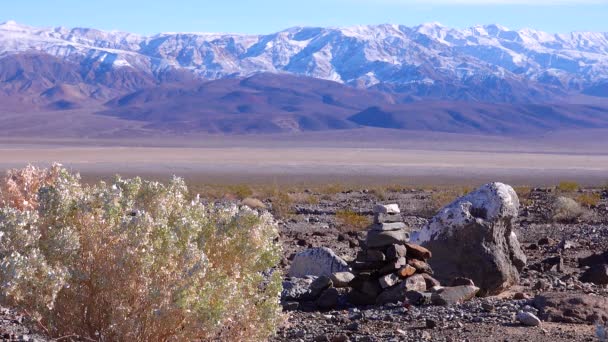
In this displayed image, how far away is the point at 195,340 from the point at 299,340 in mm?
2345

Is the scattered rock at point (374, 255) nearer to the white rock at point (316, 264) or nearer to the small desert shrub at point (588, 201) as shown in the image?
the white rock at point (316, 264)

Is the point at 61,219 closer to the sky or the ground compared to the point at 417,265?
closer to the sky

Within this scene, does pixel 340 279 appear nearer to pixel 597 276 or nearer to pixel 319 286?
pixel 319 286

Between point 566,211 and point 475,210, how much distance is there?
1099 cm

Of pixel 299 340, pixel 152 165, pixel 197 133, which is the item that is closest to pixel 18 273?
pixel 299 340

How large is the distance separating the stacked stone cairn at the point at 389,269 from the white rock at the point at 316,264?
178 cm

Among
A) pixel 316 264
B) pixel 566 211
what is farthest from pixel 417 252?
pixel 566 211

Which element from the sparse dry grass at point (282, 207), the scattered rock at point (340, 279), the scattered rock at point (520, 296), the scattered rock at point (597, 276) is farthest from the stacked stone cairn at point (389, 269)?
the sparse dry grass at point (282, 207)

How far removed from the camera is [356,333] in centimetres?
960

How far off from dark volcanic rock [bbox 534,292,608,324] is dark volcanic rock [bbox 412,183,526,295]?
2.19 metres

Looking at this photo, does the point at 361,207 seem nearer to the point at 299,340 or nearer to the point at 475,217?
the point at 475,217

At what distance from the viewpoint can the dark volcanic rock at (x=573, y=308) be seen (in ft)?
32.3

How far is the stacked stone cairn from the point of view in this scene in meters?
11.5

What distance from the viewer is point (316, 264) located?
556 inches
